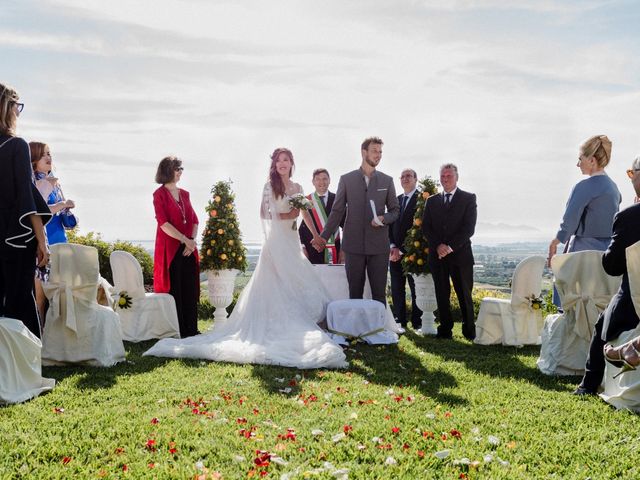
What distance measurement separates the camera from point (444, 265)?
8.93 meters

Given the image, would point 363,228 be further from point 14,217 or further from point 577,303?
point 14,217

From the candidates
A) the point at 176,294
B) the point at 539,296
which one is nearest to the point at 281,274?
the point at 176,294

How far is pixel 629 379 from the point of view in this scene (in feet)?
16.0

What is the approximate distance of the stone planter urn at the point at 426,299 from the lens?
976 centimetres

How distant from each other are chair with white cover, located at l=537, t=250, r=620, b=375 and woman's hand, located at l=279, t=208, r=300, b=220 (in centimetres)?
346

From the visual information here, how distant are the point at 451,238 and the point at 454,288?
2.38 feet

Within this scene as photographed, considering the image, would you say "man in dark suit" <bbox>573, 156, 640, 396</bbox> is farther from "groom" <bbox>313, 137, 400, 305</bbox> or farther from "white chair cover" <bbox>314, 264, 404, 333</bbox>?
"white chair cover" <bbox>314, 264, 404, 333</bbox>

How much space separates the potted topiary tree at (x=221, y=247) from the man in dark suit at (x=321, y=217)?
3.72ft

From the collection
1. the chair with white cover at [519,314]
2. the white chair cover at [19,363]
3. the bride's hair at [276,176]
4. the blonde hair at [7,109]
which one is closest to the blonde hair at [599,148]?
the chair with white cover at [519,314]

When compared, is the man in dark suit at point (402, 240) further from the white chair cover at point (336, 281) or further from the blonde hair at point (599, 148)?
the blonde hair at point (599, 148)

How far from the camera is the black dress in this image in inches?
215

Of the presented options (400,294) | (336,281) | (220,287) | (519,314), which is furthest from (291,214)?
(519,314)

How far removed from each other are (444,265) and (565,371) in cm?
294

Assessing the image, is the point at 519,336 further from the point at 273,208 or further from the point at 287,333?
the point at 273,208
